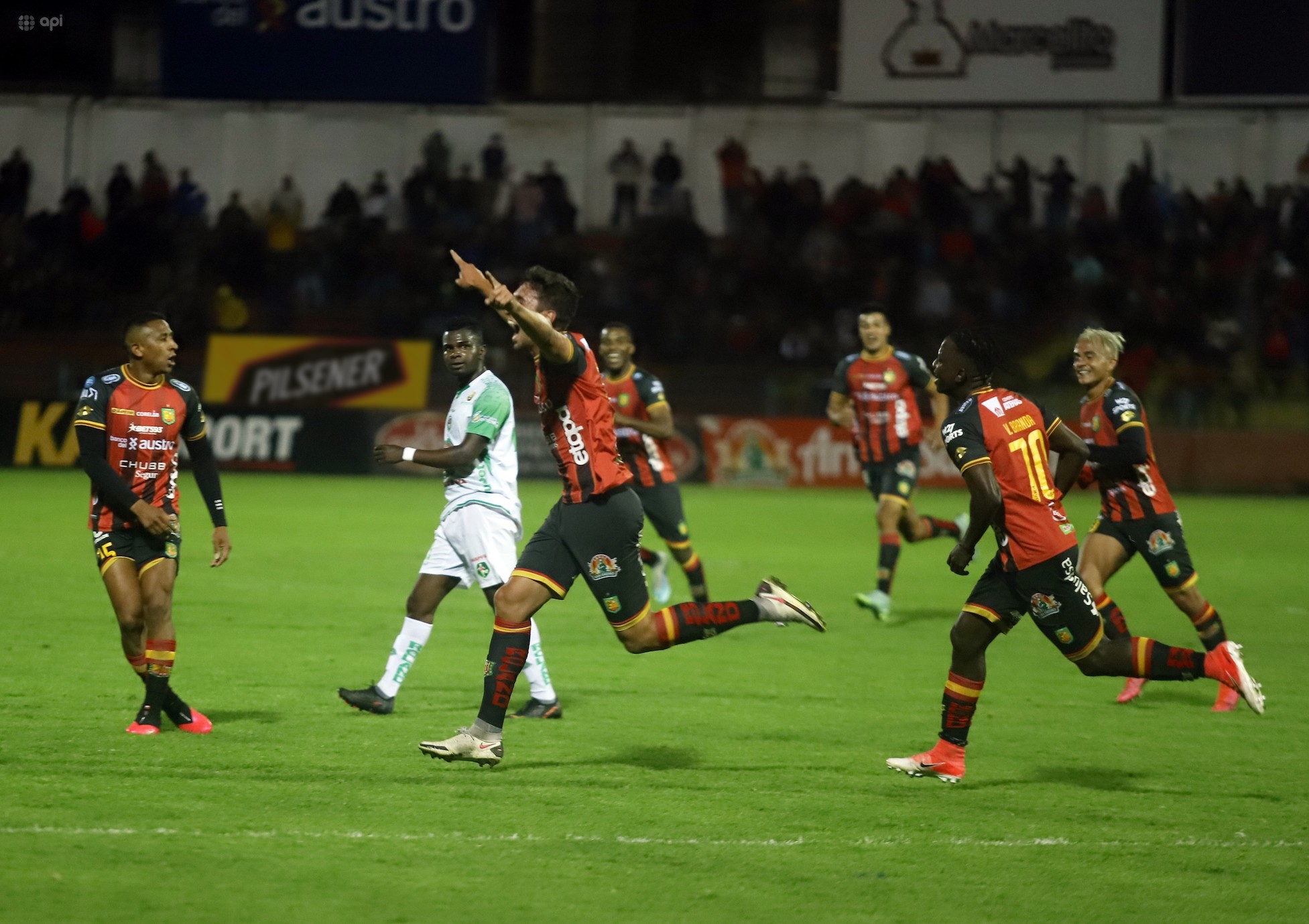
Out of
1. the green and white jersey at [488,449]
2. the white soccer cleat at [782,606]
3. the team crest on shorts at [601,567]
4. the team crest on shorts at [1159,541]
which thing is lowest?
the white soccer cleat at [782,606]

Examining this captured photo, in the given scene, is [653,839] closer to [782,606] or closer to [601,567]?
[601,567]

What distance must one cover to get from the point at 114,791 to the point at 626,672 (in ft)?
13.5

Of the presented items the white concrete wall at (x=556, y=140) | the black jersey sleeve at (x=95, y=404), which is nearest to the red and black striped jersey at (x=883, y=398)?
the black jersey sleeve at (x=95, y=404)

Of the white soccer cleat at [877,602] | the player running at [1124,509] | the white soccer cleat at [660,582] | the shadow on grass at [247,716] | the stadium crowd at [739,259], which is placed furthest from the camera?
the stadium crowd at [739,259]

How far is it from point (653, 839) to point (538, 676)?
2.44m

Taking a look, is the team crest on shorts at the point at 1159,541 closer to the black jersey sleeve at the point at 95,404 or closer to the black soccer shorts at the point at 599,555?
the black soccer shorts at the point at 599,555

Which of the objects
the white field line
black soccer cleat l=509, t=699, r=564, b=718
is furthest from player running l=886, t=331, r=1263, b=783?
black soccer cleat l=509, t=699, r=564, b=718

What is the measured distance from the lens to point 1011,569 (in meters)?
7.25

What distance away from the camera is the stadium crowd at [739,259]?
27.5 m

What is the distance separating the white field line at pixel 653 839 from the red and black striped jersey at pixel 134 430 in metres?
2.10

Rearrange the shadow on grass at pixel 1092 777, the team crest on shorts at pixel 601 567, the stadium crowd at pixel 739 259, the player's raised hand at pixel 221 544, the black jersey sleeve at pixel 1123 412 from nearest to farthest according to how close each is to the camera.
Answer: the team crest on shorts at pixel 601 567 → the shadow on grass at pixel 1092 777 → the player's raised hand at pixel 221 544 → the black jersey sleeve at pixel 1123 412 → the stadium crowd at pixel 739 259

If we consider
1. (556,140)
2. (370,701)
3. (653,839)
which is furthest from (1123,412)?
(556,140)

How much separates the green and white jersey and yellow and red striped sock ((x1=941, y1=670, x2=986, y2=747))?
2.59 metres

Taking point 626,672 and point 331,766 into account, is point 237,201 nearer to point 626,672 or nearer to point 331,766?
point 626,672
